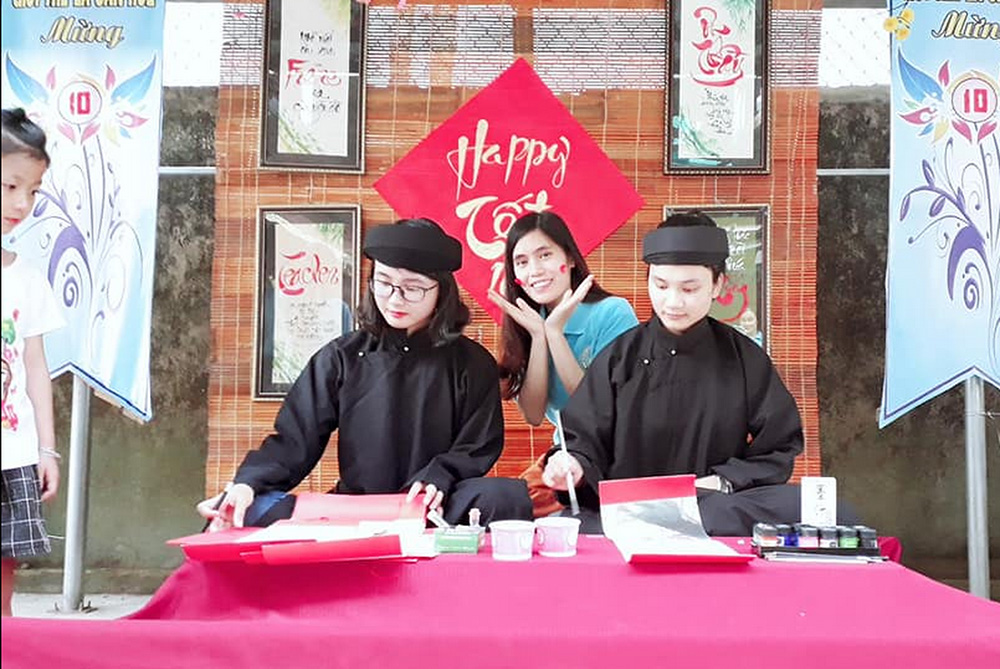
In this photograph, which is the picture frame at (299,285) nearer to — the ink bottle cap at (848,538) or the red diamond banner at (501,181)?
the red diamond banner at (501,181)

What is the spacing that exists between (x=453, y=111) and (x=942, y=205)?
1.80 meters

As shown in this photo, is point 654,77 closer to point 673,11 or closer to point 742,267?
point 673,11

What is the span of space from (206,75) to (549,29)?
5.26ft

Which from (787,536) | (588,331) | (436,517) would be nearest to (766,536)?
(787,536)

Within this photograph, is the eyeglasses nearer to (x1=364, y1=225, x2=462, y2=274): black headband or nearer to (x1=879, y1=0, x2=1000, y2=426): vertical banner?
(x1=364, y1=225, x2=462, y2=274): black headband

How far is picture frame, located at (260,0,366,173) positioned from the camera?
3.26 m

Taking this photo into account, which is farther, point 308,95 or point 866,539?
point 308,95

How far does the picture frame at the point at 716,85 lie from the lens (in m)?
3.23

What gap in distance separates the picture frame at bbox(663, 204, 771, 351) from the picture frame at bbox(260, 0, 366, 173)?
4.66 ft

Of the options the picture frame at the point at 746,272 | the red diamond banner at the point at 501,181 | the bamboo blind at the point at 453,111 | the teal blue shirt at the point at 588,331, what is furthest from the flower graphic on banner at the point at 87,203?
the picture frame at the point at 746,272

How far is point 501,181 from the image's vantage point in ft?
10.6

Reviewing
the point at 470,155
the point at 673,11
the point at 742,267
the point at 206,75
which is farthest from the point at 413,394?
the point at 206,75

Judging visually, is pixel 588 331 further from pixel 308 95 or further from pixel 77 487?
pixel 77 487

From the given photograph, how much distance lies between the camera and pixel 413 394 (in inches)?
105
